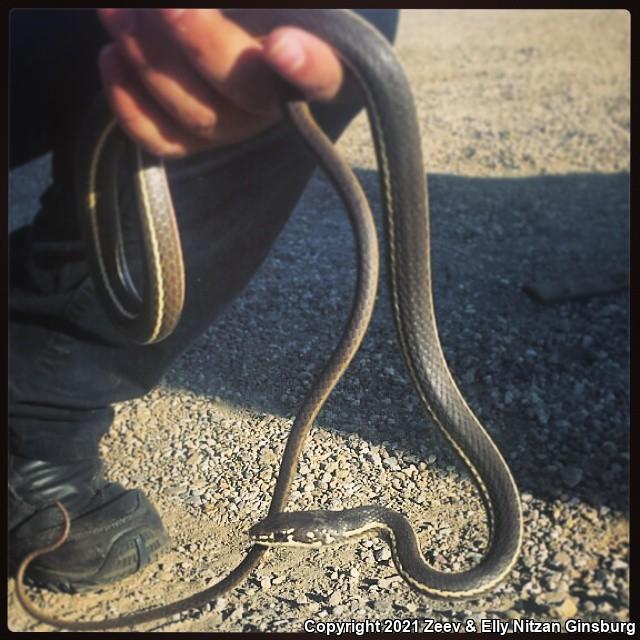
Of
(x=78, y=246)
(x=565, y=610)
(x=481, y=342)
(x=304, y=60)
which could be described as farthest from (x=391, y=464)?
(x=304, y=60)

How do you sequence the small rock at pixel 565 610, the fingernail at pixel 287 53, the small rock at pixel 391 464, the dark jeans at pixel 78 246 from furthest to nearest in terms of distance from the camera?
the small rock at pixel 391 464 → the dark jeans at pixel 78 246 → the small rock at pixel 565 610 → the fingernail at pixel 287 53

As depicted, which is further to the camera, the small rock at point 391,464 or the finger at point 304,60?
the small rock at point 391,464

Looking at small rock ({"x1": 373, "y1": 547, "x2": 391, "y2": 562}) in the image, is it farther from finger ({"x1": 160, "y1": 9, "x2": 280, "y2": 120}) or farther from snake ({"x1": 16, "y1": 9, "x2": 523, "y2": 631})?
finger ({"x1": 160, "y1": 9, "x2": 280, "y2": 120})

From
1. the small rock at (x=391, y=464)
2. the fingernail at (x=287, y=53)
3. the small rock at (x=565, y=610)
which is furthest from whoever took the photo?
the small rock at (x=391, y=464)

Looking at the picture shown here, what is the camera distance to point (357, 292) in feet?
3.30

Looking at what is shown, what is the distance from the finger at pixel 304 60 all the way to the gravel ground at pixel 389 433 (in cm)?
64

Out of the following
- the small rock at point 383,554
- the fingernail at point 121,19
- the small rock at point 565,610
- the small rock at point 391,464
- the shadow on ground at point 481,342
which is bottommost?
the shadow on ground at point 481,342

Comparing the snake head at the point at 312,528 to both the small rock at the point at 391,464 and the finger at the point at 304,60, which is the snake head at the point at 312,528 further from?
the finger at the point at 304,60

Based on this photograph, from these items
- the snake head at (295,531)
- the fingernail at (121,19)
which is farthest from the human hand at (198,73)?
the snake head at (295,531)

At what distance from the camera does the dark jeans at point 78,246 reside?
120cm

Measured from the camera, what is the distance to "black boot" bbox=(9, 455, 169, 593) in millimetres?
1304

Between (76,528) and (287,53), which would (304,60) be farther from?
(76,528)

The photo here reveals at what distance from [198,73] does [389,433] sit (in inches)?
28.3

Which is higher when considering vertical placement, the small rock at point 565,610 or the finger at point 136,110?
the finger at point 136,110
